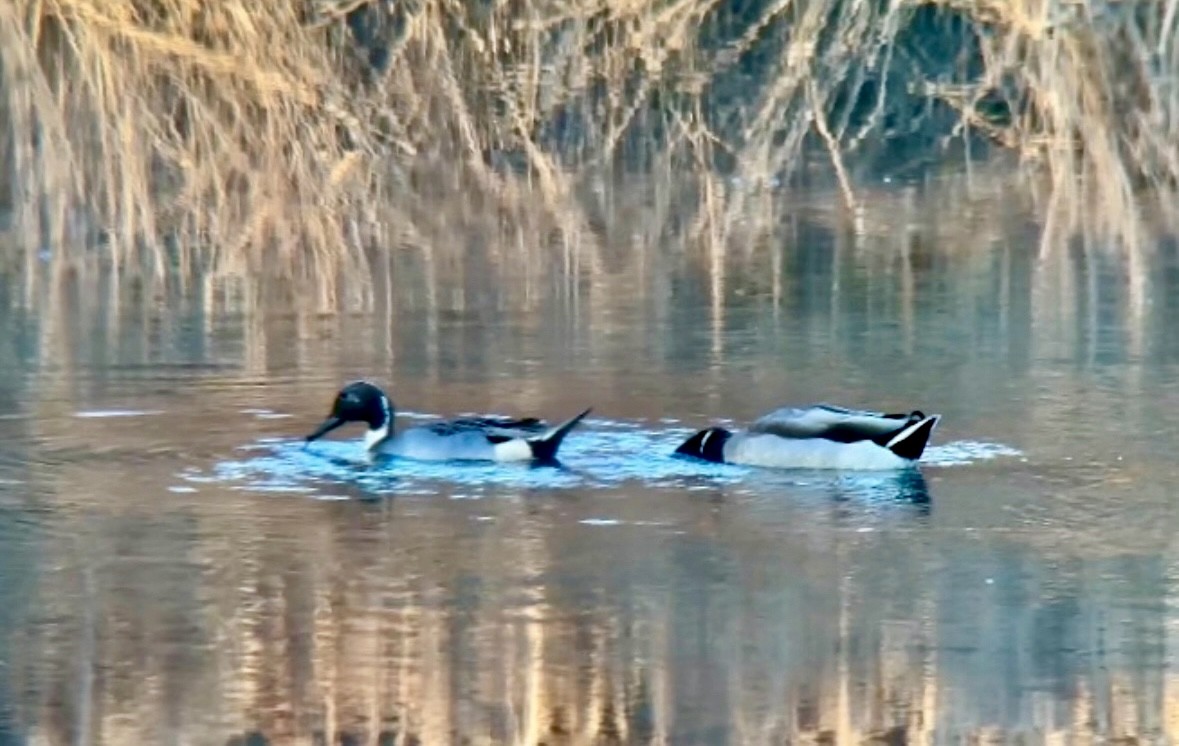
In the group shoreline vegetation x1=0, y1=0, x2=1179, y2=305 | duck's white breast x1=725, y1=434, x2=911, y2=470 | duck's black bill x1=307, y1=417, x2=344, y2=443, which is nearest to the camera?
duck's white breast x1=725, y1=434, x2=911, y2=470

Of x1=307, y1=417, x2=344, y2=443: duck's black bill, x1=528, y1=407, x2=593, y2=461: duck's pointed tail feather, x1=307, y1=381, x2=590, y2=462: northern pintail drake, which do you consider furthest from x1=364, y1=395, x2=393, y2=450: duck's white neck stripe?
x1=528, y1=407, x2=593, y2=461: duck's pointed tail feather

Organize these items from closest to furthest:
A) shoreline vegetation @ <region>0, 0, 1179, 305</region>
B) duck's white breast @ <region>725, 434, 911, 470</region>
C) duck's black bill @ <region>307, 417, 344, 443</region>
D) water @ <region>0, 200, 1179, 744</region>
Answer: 1. water @ <region>0, 200, 1179, 744</region>
2. duck's white breast @ <region>725, 434, 911, 470</region>
3. duck's black bill @ <region>307, 417, 344, 443</region>
4. shoreline vegetation @ <region>0, 0, 1179, 305</region>

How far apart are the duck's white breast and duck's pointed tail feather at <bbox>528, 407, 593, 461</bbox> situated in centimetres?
55

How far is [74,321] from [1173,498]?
5.54 metres

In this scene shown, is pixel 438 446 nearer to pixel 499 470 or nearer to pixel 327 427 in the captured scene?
pixel 499 470

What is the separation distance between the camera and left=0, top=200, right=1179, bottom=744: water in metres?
7.26

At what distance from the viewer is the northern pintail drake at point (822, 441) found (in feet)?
33.0

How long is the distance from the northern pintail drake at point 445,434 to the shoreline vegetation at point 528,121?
10.7ft

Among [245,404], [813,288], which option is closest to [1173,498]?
[245,404]

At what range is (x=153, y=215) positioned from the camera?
50.9 feet

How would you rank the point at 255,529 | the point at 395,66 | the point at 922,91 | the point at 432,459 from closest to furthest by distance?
the point at 255,529
the point at 432,459
the point at 395,66
the point at 922,91

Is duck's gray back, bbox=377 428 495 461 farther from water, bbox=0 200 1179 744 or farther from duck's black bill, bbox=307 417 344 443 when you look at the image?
duck's black bill, bbox=307 417 344 443

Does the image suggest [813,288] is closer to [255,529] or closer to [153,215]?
[153,215]

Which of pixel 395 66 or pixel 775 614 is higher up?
pixel 395 66
